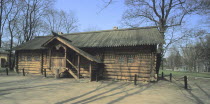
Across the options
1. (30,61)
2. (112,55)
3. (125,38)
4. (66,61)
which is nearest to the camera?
(112,55)

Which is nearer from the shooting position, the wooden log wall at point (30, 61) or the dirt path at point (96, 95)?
the dirt path at point (96, 95)

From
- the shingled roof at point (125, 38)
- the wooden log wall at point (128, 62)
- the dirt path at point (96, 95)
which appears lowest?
the dirt path at point (96, 95)

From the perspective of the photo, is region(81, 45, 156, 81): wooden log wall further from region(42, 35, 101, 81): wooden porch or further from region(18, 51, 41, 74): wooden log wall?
region(18, 51, 41, 74): wooden log wall

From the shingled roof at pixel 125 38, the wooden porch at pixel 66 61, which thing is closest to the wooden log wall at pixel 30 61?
the shingled roof at pixel 125 38

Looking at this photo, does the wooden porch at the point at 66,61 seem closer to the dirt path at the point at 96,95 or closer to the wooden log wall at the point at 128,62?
the wooden log wall at the point at 128,62

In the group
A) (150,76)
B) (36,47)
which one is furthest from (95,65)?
(36,47)

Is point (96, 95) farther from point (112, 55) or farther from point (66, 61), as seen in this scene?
point (66, 61)

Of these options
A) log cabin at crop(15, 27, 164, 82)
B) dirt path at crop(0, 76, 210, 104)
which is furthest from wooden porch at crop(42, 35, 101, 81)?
dirt path at crop(0, 76, 210, 104)

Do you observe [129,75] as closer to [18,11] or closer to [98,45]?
[98,45]

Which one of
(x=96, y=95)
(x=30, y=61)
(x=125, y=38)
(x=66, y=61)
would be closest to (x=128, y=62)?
(x=125, y=38)

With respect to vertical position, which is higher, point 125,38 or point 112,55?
point 125,38

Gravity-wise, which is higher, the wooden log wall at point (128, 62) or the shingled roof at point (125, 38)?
the shingled roof at point (125, 38)

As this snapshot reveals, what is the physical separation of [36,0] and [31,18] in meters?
3.95

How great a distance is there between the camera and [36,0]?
32.9 m
